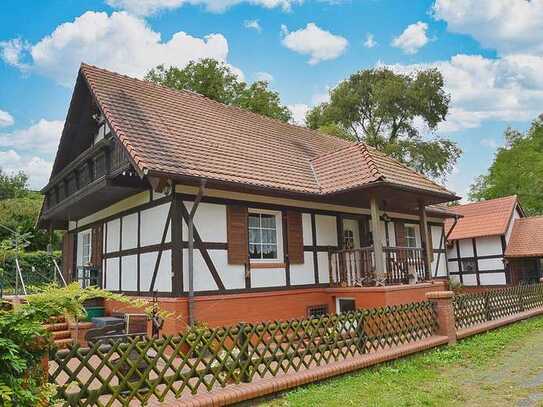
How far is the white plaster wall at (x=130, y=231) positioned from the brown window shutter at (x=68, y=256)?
15.7 ft

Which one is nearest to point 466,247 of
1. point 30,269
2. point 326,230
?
point 326,230

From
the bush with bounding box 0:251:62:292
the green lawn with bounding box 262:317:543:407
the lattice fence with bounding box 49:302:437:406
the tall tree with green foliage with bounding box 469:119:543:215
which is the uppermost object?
the tall tree with green foliage with bounding box 469:119:543:215

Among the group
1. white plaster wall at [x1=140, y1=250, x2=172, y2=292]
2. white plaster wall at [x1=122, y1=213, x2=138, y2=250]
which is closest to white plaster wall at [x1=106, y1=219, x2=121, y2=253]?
white plaster wall at [x1=122, y1=213, x2=138, y2=250]

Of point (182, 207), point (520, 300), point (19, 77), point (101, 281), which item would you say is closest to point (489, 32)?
point (520, 300)

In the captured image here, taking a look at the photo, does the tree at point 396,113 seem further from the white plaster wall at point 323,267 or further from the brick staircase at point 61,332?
the brick staircase at point 61,332

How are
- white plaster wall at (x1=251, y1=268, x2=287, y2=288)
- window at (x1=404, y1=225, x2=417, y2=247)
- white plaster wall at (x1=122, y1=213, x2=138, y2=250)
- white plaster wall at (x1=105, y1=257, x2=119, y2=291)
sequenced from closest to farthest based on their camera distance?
white plaster wall at (x1=251, y1=268, x2=287, y2=288)
white plaster wall at (x1=122, y1=213, x2=138, y2=250)
white plaster wall at (x1=105, y1=257, x2=119, y2=291)
window at (x1=404, y1=225, x2=417, y2=247)

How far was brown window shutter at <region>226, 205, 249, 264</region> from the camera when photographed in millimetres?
9422

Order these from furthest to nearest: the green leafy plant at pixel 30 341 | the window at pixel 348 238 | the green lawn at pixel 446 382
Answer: the window at pixel 348 238 < the green lawn at pixel 446 382 < the green leafy plant at pixel 30 341

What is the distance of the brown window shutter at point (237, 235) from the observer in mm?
9422

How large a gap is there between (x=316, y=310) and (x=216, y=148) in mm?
4756

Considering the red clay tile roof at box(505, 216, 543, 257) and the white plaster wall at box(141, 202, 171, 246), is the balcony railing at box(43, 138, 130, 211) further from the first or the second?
the red clay tile roof at box(505, 216, 543, 257)

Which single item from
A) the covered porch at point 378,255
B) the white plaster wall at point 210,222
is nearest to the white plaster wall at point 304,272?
the covered porch at point 378,255

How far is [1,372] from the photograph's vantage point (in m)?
3.48

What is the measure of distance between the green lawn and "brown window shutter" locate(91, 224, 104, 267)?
8.09m
